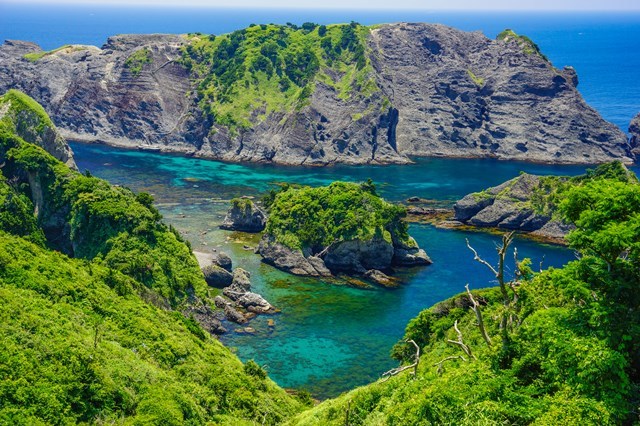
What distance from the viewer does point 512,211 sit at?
13062 cm

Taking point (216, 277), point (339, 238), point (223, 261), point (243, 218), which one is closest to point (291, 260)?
point (339, 238)

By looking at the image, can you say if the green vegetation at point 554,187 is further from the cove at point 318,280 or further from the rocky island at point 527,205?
the cove at point 318,280

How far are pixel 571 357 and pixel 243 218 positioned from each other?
99.0 m

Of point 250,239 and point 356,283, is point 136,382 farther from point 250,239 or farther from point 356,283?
point 250,239

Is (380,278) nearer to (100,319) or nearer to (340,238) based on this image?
(340,238)

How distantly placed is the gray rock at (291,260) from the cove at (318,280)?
183 centimetres

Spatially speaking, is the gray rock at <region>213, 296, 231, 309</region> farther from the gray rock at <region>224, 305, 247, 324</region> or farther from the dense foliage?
the dense foliage

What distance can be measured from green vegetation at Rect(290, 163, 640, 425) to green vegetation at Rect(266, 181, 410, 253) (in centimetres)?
7188

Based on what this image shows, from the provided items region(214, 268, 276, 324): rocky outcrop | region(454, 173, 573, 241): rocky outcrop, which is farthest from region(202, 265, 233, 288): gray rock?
region(454, 173, 573, 241): rocky outcrop

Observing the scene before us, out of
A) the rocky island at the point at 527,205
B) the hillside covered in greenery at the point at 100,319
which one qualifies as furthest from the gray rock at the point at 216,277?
the rocky island at the point at 527,205

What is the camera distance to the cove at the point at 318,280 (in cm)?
7975

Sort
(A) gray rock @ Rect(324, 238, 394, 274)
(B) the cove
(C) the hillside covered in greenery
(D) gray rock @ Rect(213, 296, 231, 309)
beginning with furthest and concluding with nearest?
(A) gray rock @ Rect(324, 238, 394, 274), (D) gray rock @ Rect(213, 296, 231, 309), (B) the cove, (C) the hillside covered in greenery

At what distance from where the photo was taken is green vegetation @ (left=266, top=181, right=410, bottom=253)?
109562 mm

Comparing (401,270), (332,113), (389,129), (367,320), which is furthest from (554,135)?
(367,320)
